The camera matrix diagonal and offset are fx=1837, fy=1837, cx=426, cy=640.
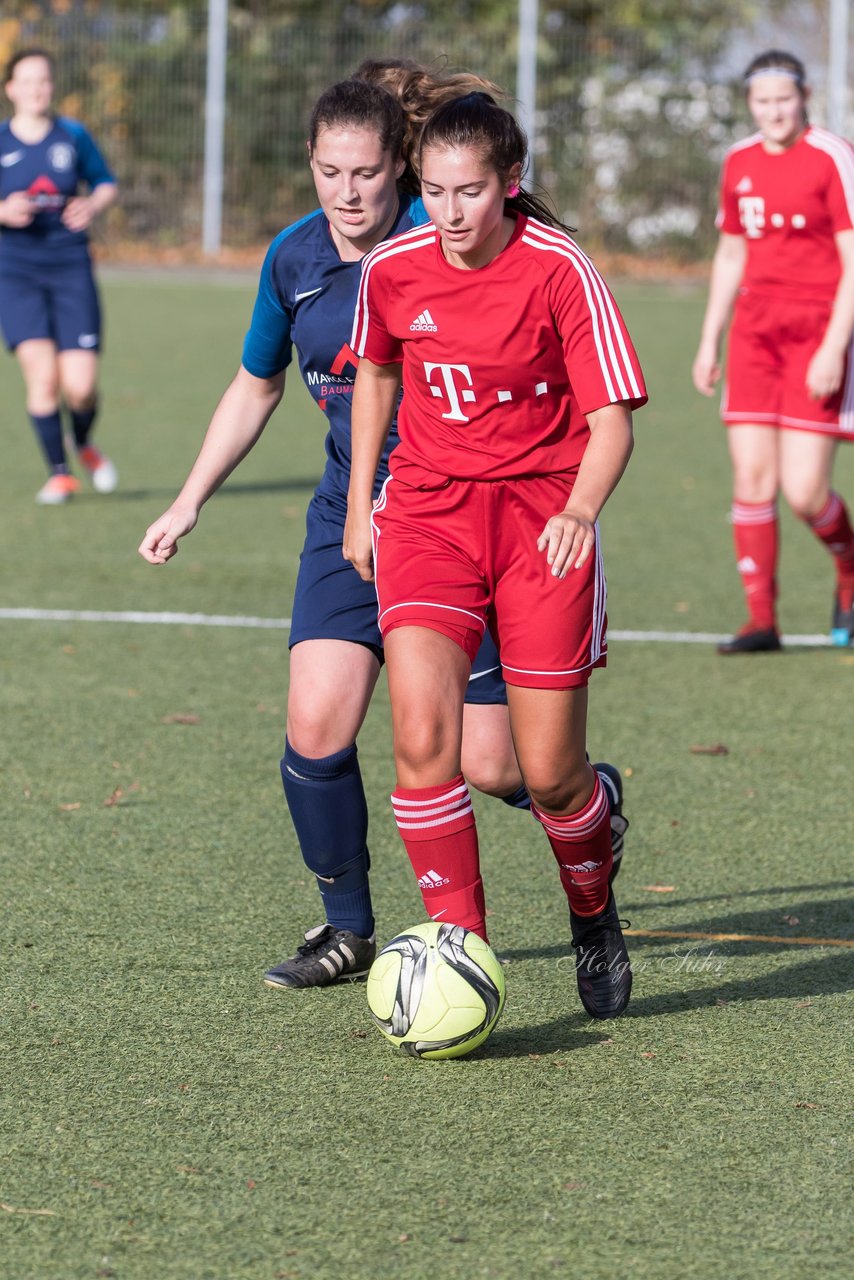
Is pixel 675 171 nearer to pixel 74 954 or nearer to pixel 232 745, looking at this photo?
pixel 232 745

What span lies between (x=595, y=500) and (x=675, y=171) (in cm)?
2602

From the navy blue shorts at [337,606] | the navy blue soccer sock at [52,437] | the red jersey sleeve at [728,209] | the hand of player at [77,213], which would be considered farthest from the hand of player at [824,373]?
the navy blue soccer sock at [52,437]

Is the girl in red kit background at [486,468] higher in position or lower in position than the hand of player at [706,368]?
higher

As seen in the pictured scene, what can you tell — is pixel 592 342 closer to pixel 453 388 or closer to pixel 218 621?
pixel 453 388

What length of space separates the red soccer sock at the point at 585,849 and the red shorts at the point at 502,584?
31 cm

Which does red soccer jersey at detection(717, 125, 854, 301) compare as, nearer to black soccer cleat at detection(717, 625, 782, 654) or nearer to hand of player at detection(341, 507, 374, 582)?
black soccer cleat at detection(717, 625, 782, 654)

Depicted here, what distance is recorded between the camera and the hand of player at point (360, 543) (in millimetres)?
4039

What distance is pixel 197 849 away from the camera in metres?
5.26

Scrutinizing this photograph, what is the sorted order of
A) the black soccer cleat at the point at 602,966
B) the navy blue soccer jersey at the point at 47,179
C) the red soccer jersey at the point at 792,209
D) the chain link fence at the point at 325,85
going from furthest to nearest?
the chain link fence at the point at 325,85, the navy blue soccer jersey at the point at 47,179, the red soccer jersey at the point at 792,209, the black soccer cleat at the point at 602,966

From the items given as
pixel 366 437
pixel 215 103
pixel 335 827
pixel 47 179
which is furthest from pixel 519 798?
pixel 215 103

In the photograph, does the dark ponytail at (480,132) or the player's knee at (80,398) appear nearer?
the dark ponytail at (480,132)

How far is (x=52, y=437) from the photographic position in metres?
11.3

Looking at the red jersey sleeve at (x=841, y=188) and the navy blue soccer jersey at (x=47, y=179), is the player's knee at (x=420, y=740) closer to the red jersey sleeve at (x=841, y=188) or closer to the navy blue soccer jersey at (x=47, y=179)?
the red jersey sleeve at (x=841, y=188)

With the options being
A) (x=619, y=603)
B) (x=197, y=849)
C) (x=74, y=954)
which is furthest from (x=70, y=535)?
(x=74, y=954)
